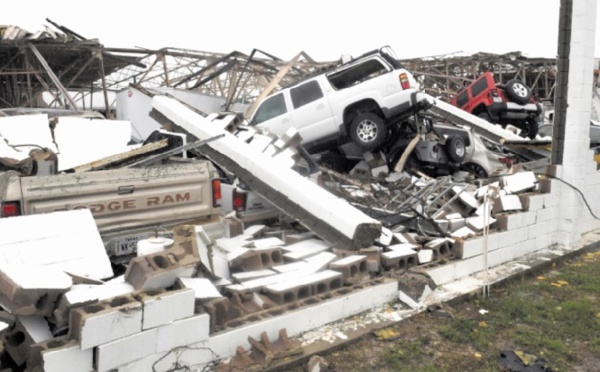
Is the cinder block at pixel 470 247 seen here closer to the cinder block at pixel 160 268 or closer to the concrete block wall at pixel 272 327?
the concrete block wall at pixel 272 327

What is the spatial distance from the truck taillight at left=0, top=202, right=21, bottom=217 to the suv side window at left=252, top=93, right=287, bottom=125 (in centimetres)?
729

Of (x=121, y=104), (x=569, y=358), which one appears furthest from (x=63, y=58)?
(x=569, y=358)

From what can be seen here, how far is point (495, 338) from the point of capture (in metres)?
4.20

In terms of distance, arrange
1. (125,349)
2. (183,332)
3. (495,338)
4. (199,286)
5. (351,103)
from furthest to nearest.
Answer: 1. (351,103)
2. (495,338)
3. (199,286)
4. (183,332)
5. (125,349)

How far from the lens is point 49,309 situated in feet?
10.3

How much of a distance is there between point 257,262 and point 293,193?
48.6 inches

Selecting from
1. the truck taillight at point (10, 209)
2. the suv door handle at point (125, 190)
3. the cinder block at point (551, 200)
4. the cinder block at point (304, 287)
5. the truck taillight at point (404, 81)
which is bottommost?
the cinder block at point (304, 287)

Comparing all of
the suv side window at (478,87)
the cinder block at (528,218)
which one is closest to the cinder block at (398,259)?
the cinder block at (528,218)

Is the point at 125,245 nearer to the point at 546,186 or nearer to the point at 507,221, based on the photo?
the point at 507,221

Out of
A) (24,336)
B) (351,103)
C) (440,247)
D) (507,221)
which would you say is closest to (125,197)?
(24,336)

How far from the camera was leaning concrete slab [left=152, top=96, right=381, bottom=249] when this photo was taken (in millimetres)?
5219

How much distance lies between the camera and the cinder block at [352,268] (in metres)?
4.73

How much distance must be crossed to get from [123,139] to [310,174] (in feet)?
9.53

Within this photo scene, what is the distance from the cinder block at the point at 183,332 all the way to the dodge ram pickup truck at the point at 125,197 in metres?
1.48
